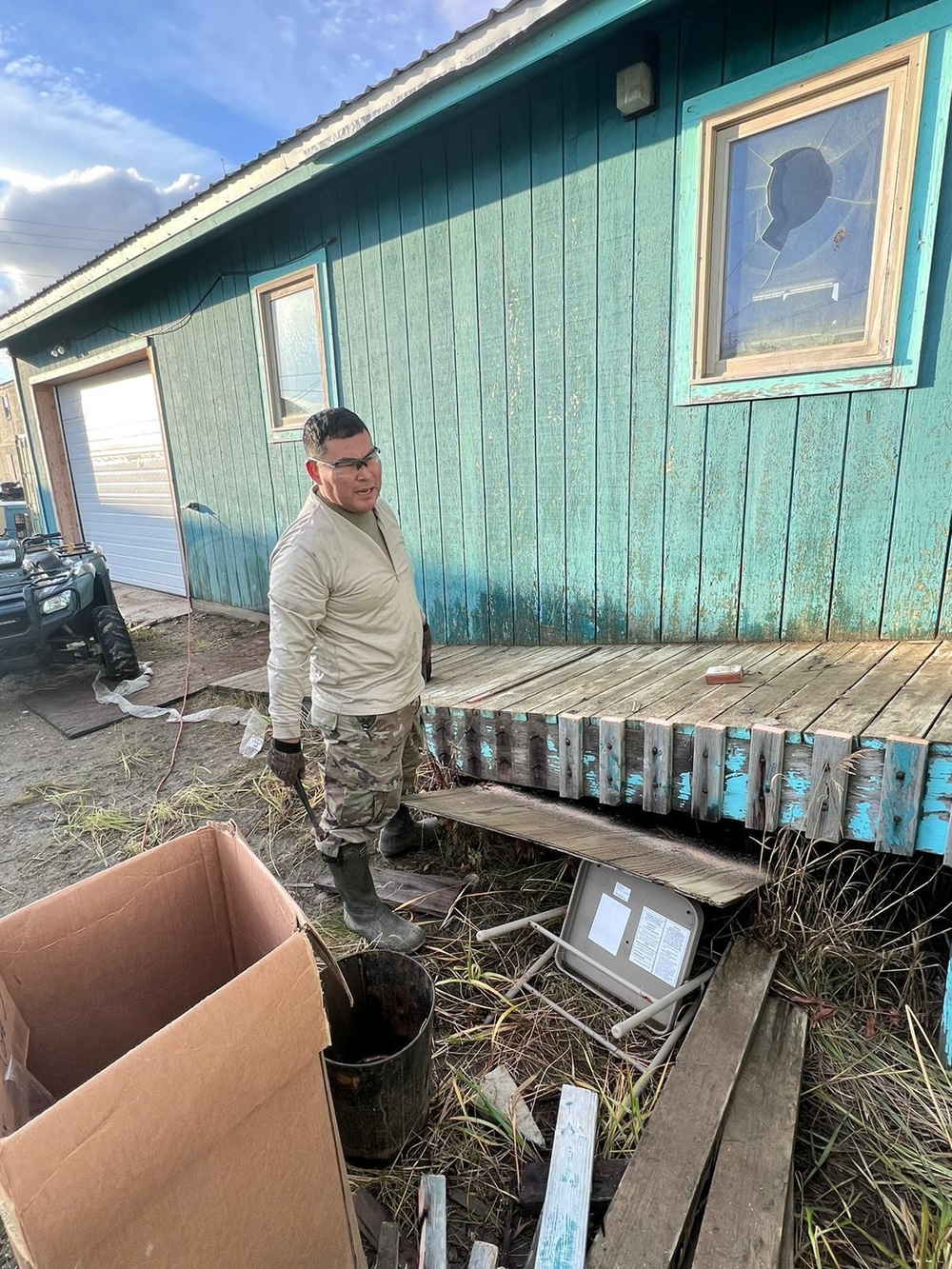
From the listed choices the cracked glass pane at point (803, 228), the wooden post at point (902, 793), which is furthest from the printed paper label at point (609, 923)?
the cracked glass pane at point (803, 228)

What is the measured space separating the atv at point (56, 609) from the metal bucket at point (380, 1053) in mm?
4192

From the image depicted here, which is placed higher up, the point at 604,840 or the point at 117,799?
the point at 604,840

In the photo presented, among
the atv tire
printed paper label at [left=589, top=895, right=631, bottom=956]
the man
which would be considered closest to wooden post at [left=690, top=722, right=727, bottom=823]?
printed paper label at [left=589, top=895, right=631, bottom=956]

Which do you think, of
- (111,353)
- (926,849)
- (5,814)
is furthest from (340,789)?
(111,353)

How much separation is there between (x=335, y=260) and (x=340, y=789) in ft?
13.1

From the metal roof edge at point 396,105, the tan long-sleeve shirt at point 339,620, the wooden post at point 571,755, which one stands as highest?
the metal roof edge at point 396,105

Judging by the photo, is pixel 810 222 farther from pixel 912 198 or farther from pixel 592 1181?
pixel 592 1181

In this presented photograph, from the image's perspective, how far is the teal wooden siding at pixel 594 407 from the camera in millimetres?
2770

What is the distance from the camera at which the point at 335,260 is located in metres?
4.81

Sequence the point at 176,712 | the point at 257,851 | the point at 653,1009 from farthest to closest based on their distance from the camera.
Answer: the point at 176,712 → the point at 257,851 → the point at 653,1009

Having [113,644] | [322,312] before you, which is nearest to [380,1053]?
[113,644]

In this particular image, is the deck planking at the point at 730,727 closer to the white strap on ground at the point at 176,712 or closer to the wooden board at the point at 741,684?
the wooden board at the point at 741,684

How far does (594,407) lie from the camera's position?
3.56 m

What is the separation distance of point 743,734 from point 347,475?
4.77ft
